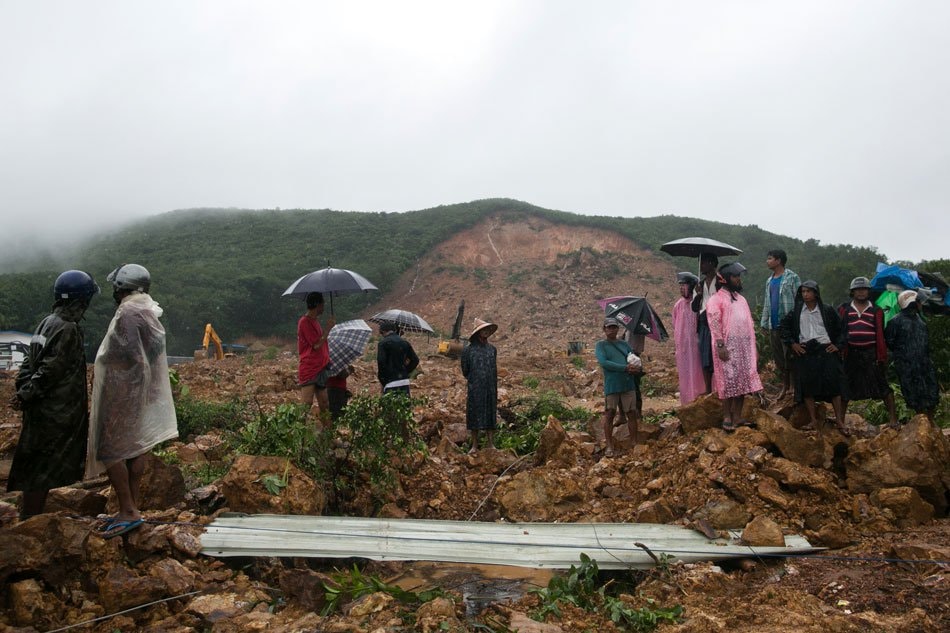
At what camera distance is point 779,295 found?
21.1ft

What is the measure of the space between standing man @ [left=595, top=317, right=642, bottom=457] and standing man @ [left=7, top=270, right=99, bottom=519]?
3945mm

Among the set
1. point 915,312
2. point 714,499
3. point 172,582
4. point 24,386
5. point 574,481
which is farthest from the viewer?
point 915,312

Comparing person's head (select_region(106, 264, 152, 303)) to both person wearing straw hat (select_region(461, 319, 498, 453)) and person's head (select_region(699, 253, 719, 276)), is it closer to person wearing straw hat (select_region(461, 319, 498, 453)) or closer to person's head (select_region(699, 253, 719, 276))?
person wearing straw hat (select_region(461, 319, 498, 453))

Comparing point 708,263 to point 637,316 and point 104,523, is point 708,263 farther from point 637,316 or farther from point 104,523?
point 104,523

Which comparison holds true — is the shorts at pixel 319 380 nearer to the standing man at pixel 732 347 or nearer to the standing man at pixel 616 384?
the standing man at pixel 616 384

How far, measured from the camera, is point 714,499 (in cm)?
473

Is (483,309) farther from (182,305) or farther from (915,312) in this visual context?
(915,312)

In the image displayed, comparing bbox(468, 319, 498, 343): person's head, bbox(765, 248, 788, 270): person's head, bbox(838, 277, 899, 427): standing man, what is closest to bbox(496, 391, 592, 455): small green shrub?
bbox(468, 319, 498, 343): person's head

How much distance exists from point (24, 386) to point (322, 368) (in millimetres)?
2772

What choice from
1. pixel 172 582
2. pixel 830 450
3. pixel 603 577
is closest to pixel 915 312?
pixel 830 450

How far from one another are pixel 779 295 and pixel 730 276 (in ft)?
2.53

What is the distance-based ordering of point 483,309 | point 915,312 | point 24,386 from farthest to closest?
point 483,309, point 915,312, point 24,386

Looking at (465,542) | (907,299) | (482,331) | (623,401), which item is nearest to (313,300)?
(482,331)

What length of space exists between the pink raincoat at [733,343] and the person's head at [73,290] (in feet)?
14.8
